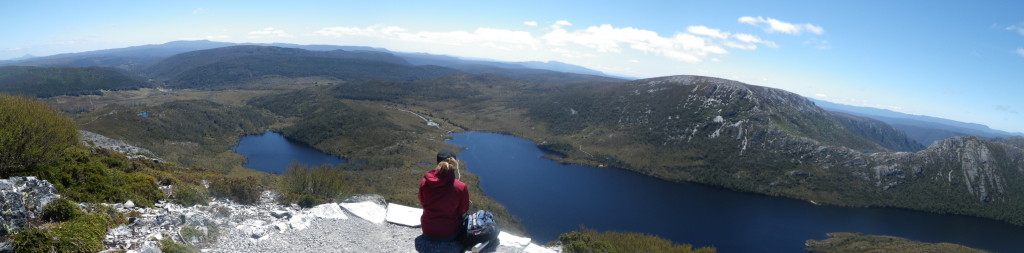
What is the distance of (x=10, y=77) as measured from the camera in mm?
190875

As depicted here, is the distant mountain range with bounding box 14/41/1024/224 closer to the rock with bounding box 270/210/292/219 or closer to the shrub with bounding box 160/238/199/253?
the rock with bounding box 270/210/292/219

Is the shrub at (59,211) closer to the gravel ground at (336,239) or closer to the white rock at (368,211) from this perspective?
the gravel ground at (336,239)

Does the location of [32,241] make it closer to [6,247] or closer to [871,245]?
[6,247]

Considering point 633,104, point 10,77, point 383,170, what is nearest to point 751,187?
point 633,104

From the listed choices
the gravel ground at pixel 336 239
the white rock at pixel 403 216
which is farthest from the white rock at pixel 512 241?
the white rock at pixel 403 216

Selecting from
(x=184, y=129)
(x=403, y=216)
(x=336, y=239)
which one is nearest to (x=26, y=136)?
(x=336, y=239)

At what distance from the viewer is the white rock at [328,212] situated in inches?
592

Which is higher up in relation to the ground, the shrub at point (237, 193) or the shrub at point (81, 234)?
the shrub at point (81, 234)

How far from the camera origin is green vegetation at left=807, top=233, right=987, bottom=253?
55312mm

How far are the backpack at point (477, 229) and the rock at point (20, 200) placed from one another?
1074 centimetres

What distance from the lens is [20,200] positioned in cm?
1073

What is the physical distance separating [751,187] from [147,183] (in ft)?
364

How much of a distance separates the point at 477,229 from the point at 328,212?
6635 mm

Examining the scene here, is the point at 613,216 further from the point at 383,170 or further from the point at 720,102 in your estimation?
the point at 720,102
